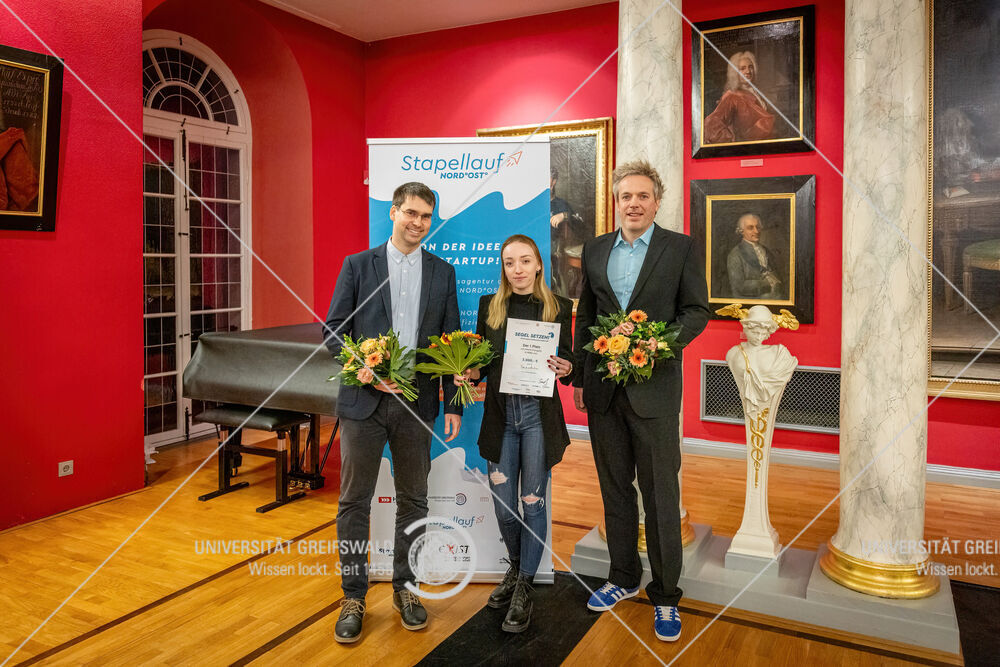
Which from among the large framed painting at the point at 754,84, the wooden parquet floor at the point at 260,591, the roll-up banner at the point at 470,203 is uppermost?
the large framed painting at the point at 754,84

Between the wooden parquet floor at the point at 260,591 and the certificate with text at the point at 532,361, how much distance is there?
3.14 feet

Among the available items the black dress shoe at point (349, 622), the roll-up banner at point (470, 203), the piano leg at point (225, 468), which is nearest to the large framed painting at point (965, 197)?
the roll-up banner at point (470, 203)

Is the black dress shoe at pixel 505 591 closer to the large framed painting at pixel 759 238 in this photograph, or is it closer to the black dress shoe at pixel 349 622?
the black dress shoe at pixel 349 622

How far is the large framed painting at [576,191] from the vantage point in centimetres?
572

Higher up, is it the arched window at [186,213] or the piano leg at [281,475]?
the arched window at [186,213]

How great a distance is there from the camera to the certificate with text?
2.71 meters

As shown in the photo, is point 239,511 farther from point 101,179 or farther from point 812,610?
point 812,610

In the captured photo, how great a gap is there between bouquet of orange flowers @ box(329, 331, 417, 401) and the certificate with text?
14.3 inches

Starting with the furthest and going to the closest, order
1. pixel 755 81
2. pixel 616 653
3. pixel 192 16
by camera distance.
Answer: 1. pixel 192 16
2. pixel 755 81
3. pixel 616 653

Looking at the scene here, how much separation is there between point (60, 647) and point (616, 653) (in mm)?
2020

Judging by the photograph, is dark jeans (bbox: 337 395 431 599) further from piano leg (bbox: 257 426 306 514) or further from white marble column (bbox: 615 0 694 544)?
piano leg (bbox: 257 426 306 514)

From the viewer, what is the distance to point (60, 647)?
2660 millimetres

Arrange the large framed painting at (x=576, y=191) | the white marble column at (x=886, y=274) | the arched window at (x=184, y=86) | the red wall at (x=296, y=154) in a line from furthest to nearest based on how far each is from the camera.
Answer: the red wall at (x=296, y=154) → the large framed painting at (x=576, y=191) → the arched window at (x=184, y=86) → the white marble column at (x=886, y=274)

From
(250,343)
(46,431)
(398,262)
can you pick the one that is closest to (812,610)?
(398,262)
